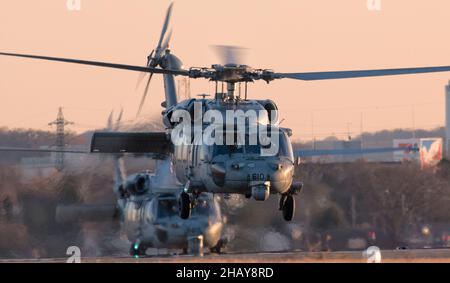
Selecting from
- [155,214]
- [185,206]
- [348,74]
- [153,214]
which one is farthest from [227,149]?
[153,214]

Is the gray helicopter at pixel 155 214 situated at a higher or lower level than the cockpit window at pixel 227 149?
higher

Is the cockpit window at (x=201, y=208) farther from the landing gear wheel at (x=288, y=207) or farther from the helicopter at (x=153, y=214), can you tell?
the landing gear wheel at (x=288, y=207)

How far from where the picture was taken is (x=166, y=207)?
57.6 m

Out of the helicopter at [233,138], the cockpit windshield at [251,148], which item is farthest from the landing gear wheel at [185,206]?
the cockpit windshield at [251,148]

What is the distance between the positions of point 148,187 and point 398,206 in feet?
42.6

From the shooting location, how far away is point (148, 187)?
58.2 metres

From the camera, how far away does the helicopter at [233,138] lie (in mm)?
38438

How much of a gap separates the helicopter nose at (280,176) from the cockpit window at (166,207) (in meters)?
18.8

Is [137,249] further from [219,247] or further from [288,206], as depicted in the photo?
[288,206]

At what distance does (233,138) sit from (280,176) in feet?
5.67

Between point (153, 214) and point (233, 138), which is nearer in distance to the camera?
point (233, 138)

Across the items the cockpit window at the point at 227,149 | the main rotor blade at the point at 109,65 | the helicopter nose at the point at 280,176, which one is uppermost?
the main rotor blade at the point at 109,65
